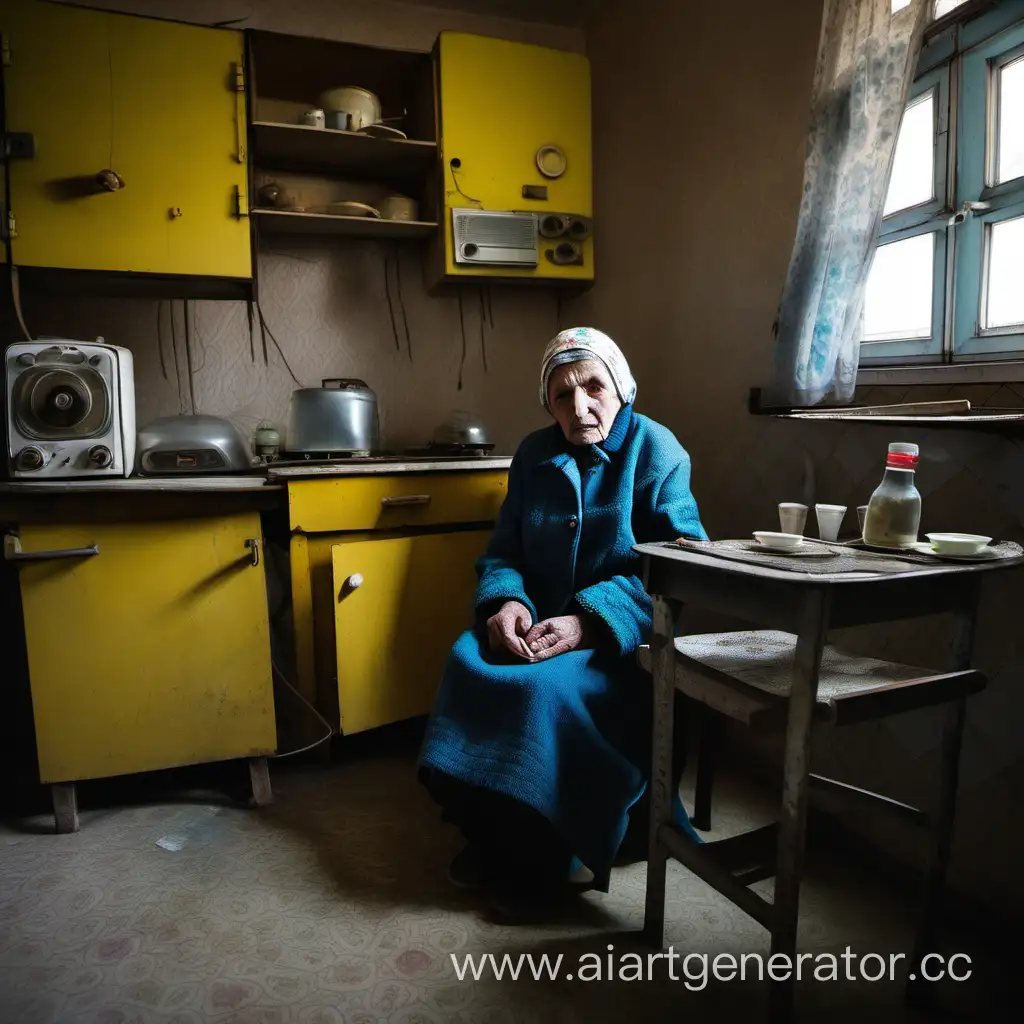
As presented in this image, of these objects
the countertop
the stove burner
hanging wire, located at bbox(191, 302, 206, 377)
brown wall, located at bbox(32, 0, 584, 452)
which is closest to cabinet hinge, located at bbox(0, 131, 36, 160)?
brown wall, located at bbox(32, 0, 584, 452)

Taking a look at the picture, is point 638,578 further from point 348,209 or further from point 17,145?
point 17,145

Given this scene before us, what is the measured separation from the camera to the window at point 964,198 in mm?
1394

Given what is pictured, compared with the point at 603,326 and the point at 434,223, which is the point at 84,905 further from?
the point at 603,326

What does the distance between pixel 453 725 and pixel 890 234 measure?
4.74ft

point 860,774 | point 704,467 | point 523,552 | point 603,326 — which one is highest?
point 603,326

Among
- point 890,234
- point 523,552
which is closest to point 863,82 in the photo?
point 890,234

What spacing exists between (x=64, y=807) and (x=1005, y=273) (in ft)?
7.87

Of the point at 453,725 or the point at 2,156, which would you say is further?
the point at 2,156

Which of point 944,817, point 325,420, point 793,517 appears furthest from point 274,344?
point 944,817

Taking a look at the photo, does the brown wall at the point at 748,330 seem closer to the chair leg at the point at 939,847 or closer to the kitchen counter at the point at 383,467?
the chair leg at the point at 939,847

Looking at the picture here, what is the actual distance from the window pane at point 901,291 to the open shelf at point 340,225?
1.44m

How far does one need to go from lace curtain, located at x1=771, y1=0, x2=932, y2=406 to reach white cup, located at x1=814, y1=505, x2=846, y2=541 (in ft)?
1.08

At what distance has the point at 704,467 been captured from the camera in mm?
2209

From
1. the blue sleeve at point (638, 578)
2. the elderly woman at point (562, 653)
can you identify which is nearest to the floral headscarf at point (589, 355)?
the elderly woman at point (562, 653)
